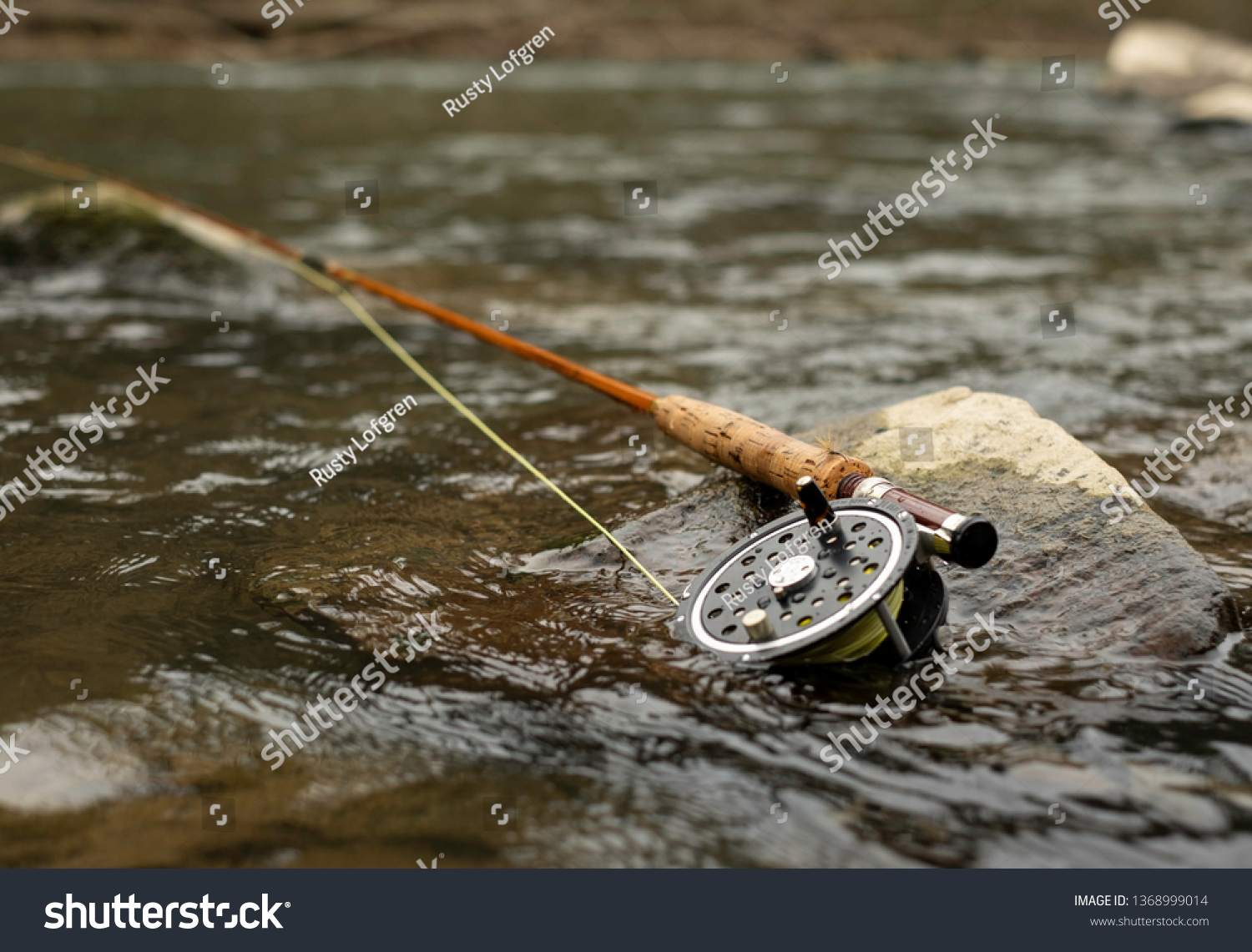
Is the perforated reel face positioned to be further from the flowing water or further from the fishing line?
the fishing line

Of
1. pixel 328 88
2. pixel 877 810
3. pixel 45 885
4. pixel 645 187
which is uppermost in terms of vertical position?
pixel 877 810

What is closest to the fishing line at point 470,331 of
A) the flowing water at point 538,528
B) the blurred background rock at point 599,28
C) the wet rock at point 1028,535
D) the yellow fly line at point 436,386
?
the yellow fly line at point 436,386

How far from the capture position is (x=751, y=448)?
3930 millimetres

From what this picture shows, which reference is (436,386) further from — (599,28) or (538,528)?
(599,28)

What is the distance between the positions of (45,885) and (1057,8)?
45.1 meters

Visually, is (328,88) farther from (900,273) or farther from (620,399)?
(620,399)

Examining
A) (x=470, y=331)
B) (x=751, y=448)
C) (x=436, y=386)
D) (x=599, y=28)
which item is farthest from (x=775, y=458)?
(x=599, y=28)

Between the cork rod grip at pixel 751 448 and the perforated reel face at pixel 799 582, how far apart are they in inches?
9.7

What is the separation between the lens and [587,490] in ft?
15.6

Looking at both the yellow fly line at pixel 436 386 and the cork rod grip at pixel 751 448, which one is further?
the yellow fly line at pixel 436 386

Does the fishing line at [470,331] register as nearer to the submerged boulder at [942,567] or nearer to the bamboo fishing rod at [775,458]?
the bamboo fishing rod at [775,458]

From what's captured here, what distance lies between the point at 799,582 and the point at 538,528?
1.44m

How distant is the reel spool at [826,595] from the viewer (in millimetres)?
3014

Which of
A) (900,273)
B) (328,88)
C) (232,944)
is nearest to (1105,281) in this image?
(900,273)
